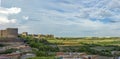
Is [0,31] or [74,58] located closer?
[74,58]

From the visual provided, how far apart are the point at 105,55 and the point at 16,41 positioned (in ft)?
49.4

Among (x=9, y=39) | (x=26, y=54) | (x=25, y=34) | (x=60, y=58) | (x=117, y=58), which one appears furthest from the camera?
(x=25, y=34)

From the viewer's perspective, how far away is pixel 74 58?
3033 cm

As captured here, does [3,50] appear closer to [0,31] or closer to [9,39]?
[9,39]

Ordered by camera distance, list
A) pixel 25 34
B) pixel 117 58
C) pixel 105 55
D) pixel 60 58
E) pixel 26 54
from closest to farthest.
A: pixel 60 58, pixel 26 54, pixel 117 58, pixel 105 55, pixel 25 34

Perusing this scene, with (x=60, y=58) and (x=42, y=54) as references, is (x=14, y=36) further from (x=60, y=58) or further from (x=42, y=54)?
(x=60, y=58)

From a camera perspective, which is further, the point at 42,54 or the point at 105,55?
the point at 105,55

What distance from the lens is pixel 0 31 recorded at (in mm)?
55000

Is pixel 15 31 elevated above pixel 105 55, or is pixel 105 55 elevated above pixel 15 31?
pixel 15 31

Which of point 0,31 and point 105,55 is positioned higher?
point 0,31

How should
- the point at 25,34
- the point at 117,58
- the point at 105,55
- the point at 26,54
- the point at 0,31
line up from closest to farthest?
1. the point at 26,54
2. the point at 117,58
3. the point at 105,55
4. the point at 0,31
5. the point at 25,34

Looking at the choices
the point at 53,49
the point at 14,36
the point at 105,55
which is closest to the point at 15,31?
the point at 14,36

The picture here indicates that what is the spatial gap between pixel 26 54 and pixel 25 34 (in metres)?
30.5

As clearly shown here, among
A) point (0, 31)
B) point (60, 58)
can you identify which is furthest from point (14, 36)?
point (60, 58)
